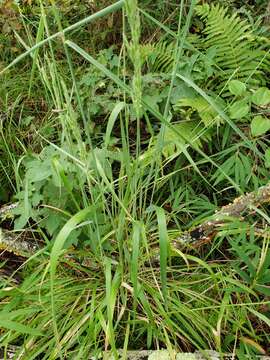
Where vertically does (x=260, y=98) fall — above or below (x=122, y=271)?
above

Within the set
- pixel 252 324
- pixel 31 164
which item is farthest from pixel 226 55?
pixel 252 324

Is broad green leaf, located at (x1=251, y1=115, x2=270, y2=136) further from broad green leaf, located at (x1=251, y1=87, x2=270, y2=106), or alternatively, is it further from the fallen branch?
the fallen branch

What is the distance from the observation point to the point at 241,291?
1.38m

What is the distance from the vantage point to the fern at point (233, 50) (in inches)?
79.8

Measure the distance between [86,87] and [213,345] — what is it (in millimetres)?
1202

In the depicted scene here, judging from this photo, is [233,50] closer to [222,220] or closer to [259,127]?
[259,127]

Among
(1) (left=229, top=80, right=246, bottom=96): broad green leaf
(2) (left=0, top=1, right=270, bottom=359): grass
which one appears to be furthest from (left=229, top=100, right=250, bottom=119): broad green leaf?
(2) (left=0, top=1, right=270, bottom=359): grass

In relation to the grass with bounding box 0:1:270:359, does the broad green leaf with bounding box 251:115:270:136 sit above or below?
above

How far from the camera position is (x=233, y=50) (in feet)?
6.79

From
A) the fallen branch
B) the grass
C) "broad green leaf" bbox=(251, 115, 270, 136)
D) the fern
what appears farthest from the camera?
the fern

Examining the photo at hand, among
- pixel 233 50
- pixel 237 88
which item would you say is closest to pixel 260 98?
pixel 237 88

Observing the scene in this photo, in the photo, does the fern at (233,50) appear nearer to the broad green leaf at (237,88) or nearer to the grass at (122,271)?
the broad green leaf at (237,88)

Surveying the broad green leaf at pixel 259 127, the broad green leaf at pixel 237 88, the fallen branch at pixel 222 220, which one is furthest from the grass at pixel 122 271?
the broad green leaf at pixel 237 88

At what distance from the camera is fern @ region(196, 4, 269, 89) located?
203 cm
